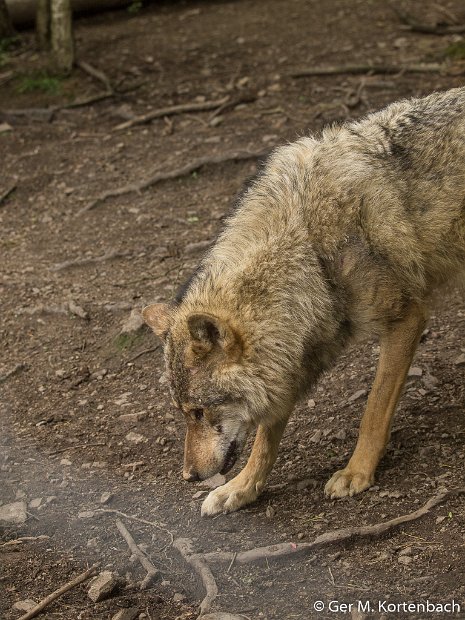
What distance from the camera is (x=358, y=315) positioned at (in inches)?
197

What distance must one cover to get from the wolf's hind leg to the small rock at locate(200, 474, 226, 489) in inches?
28.1

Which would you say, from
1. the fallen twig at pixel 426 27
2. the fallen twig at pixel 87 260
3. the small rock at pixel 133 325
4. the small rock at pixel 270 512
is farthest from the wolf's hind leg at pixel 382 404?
the fallen twig at pixel 426 27

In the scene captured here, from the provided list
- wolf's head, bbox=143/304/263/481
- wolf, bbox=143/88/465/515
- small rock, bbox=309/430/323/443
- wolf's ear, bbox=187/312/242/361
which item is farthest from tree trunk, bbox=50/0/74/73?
wolf's ear, bbox=187/312/242/361

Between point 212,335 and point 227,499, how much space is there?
1.12 metres

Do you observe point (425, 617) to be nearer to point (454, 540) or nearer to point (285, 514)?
point (454, 540)

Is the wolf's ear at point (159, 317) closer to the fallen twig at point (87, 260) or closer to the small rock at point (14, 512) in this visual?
the small rock at point (14, 512)

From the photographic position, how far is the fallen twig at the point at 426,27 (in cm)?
1162

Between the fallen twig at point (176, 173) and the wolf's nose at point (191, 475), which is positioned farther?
the fallen twig at point (176, 173)

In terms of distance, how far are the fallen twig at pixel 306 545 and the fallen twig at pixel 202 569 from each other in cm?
4

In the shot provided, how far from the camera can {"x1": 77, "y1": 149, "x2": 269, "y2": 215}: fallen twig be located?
9.07m

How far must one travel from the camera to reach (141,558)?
4.70 metres

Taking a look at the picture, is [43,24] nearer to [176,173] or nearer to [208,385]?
[176,173]

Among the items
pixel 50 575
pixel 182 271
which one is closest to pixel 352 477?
pixel 50 575

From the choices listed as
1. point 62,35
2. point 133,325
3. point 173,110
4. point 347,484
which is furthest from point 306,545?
point 62,35
